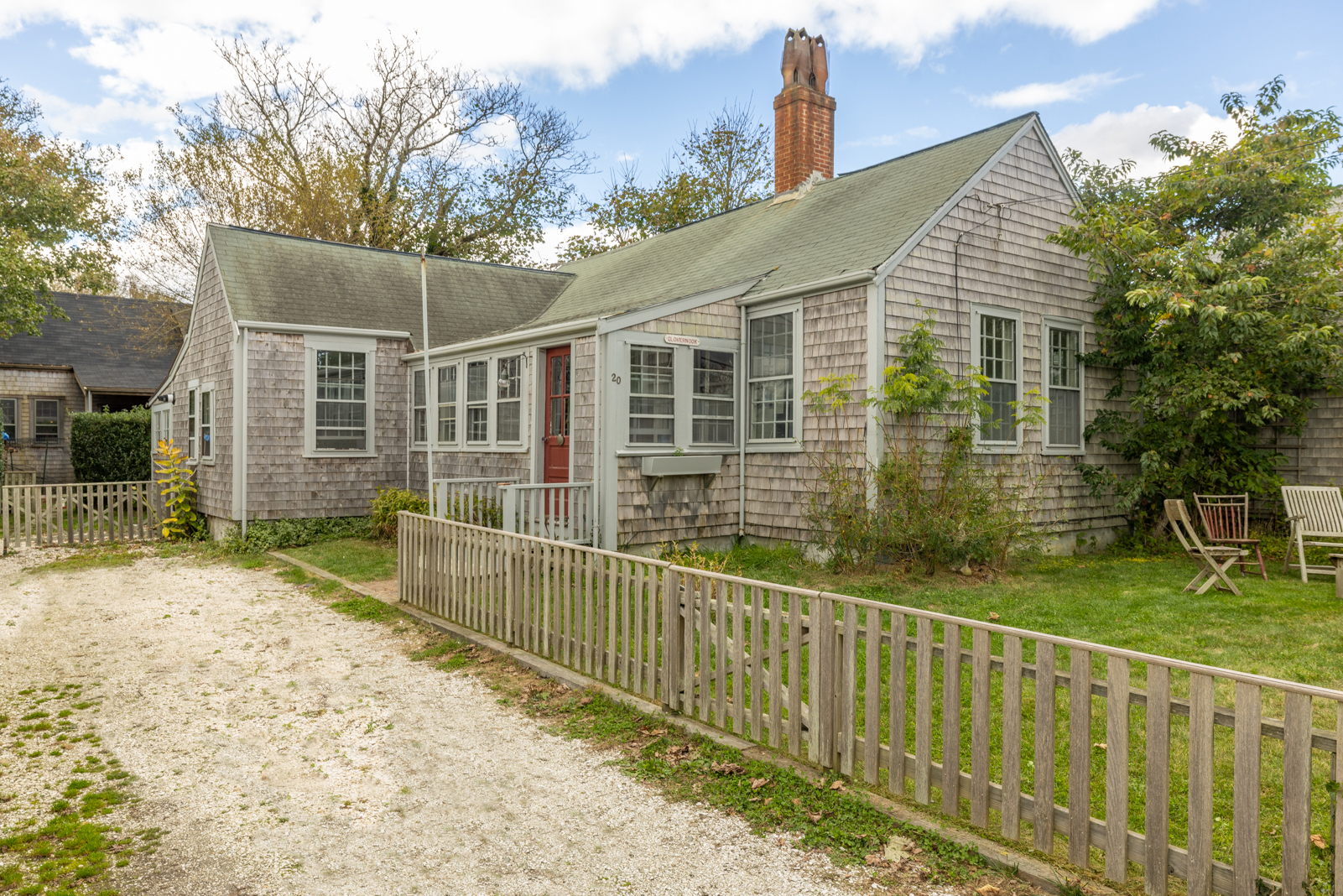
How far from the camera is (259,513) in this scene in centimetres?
1322

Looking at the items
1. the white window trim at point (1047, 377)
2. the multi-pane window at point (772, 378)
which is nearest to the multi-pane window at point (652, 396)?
the multi-pane window at point (772, 378)

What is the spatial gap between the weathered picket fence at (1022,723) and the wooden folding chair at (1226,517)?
16.8ft

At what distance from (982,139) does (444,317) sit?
10115 mm

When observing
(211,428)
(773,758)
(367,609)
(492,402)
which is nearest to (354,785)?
(773,758)

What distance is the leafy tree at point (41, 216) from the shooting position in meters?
18.2

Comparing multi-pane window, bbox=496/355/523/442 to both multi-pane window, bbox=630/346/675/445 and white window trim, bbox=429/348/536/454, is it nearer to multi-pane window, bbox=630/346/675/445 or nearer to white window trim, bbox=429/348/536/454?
white window trim, bbox=429/348/536/454

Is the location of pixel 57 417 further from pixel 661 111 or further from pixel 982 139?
pixel 982 139

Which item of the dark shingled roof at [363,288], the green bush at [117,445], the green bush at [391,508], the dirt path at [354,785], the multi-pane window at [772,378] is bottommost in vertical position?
the dirt path at [354,785]

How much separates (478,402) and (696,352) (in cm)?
402

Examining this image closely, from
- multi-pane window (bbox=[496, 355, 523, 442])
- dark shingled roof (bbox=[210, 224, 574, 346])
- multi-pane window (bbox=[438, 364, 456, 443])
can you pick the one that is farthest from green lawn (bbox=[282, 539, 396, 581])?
dark shingled roof (bbox=[210, 224, 574, 346])

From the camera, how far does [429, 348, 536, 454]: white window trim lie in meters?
11.7

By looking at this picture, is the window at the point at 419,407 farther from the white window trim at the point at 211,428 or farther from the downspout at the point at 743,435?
the downspout at the point at 743,435

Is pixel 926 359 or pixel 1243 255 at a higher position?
pixel 1243 255

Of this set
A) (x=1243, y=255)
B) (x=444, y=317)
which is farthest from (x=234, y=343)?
(x=1243, y=255)
